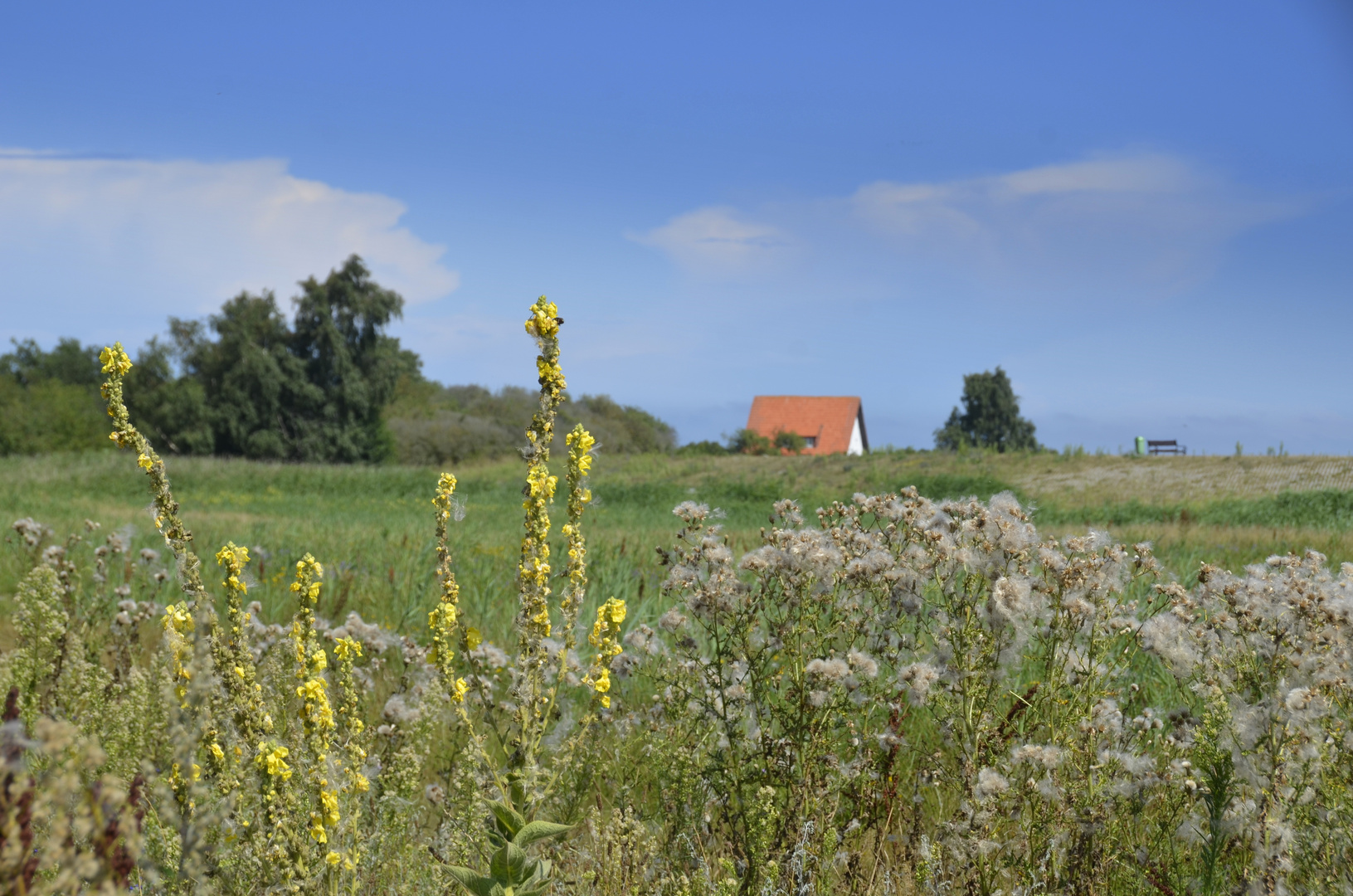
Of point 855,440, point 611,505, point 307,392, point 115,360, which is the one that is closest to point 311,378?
point 307,392

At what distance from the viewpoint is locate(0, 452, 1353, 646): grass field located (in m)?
8.35

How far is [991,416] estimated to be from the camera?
226 ft

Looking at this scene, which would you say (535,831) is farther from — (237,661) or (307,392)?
(307,392)

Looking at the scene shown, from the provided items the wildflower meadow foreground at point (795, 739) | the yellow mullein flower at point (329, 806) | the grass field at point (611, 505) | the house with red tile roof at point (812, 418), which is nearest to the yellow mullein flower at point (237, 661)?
the wildflower meadow foreground at point (795, 739)

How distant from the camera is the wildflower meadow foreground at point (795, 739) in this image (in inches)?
95.7

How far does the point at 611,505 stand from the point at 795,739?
23228 mm

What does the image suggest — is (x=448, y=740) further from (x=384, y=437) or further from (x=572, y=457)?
(x=384, y=437)

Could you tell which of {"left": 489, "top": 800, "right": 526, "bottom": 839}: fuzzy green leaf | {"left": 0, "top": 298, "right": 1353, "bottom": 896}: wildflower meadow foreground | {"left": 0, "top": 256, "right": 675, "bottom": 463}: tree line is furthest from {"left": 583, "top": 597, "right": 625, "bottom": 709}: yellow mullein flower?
{"left": 0, "top": 256, "right": 675, "bottom": 463}: tree line

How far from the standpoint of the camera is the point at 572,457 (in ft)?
8.34

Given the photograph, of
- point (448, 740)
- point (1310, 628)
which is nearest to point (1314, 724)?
point (1310, 628)

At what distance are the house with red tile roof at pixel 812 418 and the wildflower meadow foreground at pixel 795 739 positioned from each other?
56274mm

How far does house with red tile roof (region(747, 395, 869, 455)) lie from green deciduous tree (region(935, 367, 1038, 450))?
10.7 metres

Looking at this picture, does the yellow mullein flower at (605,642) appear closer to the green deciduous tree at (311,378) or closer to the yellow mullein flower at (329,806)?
the yellow mullein flower at (329,806)

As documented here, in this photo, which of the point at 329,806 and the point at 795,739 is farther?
the point at 795,739
